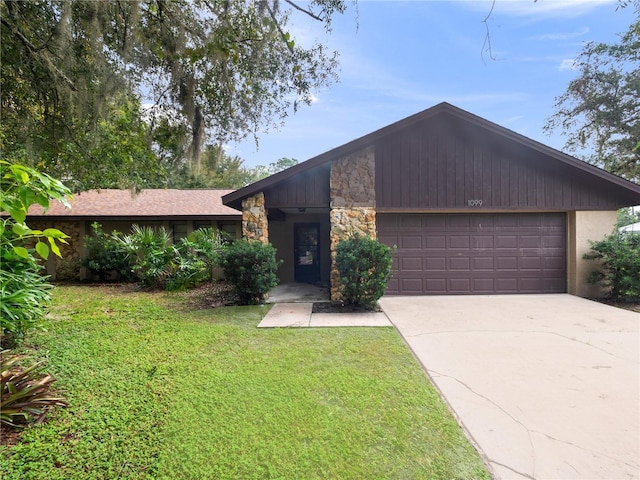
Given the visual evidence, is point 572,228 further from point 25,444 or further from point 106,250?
point 106,250

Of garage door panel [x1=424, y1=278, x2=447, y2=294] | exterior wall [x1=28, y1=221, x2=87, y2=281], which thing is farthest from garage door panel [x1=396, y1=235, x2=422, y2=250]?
exterior wall [x1=28, y1=221, x2=87, y2=281]

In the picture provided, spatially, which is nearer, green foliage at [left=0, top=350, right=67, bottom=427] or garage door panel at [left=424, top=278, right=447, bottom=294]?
green foliage at [left=0, top=350, right=67, bottom=427]

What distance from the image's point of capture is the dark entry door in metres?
11.1

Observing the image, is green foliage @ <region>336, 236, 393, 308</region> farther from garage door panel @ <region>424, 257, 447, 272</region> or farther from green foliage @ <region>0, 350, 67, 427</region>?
green foliage @ <region>0, 350, 67, 427</region>

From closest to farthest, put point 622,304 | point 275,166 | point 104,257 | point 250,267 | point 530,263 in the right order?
1. point 250,267
2. point 622,304
3. point 530,263
4. point 104,257
5. point 275,166

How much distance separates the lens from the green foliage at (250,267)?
6.69 meters

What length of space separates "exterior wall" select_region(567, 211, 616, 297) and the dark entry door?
7.50 m

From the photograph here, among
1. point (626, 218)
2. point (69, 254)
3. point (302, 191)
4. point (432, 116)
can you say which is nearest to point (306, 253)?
point (302, 191)

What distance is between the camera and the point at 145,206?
11750 millimetres

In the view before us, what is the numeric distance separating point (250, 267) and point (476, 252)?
5.96 m

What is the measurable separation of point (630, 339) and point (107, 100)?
9138 millimetres

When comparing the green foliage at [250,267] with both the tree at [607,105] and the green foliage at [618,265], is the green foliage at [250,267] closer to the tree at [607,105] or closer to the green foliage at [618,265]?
the green foliage at [618,265]

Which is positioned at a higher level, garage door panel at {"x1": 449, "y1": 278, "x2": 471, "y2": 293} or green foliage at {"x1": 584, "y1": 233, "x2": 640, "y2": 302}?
green foliage at {"x1": 584, "y1": 233, "x2": 640, "y2": 302}

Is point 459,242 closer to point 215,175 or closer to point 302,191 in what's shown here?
point 302,191
